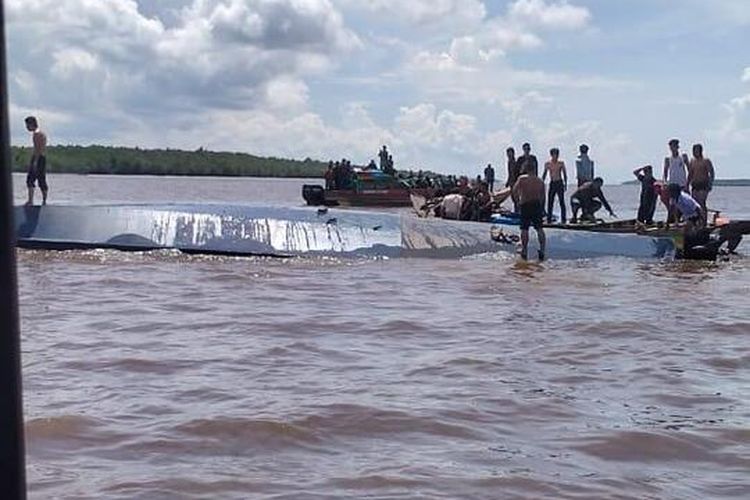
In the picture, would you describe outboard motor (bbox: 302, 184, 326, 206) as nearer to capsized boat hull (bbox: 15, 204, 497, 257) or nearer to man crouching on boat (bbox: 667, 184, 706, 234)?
capsized boat hull (bbox: 15, 204, 497, 257)

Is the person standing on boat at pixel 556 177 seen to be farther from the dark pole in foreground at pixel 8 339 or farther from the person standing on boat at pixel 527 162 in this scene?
the dark pole in foreground at pixel 8 339

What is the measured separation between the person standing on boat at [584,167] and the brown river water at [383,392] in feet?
22.8

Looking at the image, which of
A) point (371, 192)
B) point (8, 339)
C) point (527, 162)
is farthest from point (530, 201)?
point (371, 192)

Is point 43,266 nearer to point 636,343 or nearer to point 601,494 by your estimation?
point 636,343

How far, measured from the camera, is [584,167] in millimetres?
19469

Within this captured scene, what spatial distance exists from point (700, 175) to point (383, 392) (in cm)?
1221

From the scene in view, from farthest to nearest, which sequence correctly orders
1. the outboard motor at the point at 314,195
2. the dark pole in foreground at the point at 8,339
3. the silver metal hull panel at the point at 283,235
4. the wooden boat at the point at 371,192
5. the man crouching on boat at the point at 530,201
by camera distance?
the wooden boat at the point at 371,192 < the outboard motor at the point at 314,195 < the silver metal hull panel at the point at 283,235 < the man crouching on boat at the point at 530,201 < the dark pole in foreground at the point at 8,339

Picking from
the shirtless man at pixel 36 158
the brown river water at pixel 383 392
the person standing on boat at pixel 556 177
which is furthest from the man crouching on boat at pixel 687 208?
the shirtless man at pixel 36 158

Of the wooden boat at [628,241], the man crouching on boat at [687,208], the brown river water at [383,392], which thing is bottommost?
the brown river water at [383,392]

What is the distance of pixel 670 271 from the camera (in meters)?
15.5

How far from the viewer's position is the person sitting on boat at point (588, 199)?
64.0 feet

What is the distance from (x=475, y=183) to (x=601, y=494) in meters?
16.1

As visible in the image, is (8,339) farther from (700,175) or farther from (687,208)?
(700,175)

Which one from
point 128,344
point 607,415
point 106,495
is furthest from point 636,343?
point 106,495
